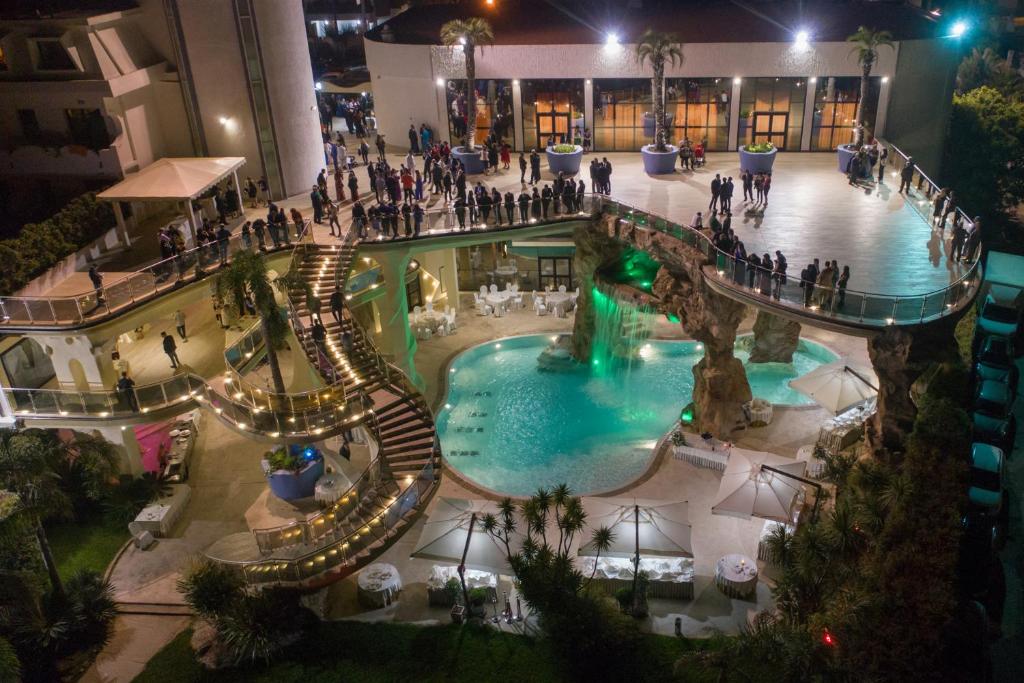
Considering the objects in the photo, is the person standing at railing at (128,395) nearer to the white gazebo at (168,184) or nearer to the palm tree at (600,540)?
the white gazebo at (168,184)

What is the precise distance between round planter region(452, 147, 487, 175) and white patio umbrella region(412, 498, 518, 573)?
57.8 ft

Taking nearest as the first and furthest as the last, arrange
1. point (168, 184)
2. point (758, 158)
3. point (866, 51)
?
point (168, 184) < point (866, 51) < point (758, 158)

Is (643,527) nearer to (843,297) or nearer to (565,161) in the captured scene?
(843,297)

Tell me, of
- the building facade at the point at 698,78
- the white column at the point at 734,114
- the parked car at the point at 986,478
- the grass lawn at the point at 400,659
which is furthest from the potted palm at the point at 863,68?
the grass lawn at the point at 400,659

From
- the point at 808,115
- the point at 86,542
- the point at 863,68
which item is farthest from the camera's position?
the point at 808,115

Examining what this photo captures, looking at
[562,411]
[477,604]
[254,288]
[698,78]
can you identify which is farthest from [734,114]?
[477,604]

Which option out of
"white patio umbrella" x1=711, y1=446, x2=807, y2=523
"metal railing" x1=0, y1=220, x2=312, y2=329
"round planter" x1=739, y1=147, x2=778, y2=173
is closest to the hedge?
"metal railing" x1=0, y1=220, x2=312, y2=329

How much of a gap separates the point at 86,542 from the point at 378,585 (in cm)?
934

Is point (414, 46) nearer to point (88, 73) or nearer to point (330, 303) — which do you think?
point (88, 73)

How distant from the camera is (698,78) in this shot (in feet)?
120

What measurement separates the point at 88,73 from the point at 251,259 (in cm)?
1239

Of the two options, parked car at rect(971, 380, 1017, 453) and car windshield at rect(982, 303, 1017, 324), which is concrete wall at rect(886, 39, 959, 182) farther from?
parked car at rect(971, 380, 1017, 453)

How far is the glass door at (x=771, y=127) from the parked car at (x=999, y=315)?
14500mm

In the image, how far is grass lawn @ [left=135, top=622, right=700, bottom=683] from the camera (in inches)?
711
